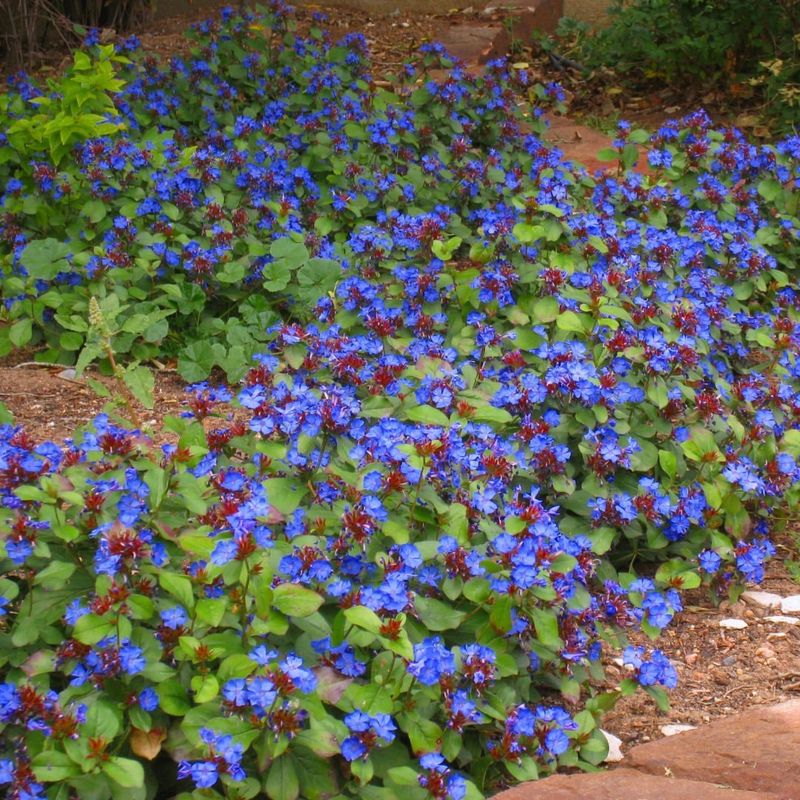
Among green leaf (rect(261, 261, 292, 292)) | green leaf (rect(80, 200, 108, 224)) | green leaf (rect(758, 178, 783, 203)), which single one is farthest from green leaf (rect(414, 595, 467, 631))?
green leaf (rect(758, 178, 783, 203))

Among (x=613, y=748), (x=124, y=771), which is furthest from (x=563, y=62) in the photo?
(x=124, y=771)

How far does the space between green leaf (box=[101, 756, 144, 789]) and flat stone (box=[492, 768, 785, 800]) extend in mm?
618

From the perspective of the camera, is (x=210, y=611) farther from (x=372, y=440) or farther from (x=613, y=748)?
(x=613, y=748)

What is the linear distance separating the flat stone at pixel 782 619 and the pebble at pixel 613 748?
2.20 feet

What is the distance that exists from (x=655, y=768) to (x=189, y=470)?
1.16 metres

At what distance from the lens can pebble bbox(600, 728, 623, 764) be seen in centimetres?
243

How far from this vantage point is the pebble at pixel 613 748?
7.98 ft

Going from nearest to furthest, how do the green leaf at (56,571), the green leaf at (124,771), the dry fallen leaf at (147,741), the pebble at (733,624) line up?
1. the green leaf at (124,771)
2. the dry fallen leaf at (147,741)
3. the green leaf at (56,571)
4. the pebble at (733,624)

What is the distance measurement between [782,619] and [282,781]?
5.07 feet

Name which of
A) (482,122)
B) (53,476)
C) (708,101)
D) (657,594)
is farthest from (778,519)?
(708,101)

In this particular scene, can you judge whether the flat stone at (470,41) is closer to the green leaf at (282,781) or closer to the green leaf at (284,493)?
the green leaf at (284,493)

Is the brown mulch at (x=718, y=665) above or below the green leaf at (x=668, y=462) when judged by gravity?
below

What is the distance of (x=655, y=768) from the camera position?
216 centimetres

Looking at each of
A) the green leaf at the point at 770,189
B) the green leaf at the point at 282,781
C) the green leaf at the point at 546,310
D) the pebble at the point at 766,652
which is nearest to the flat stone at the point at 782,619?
the pebble at the point at 766,652
